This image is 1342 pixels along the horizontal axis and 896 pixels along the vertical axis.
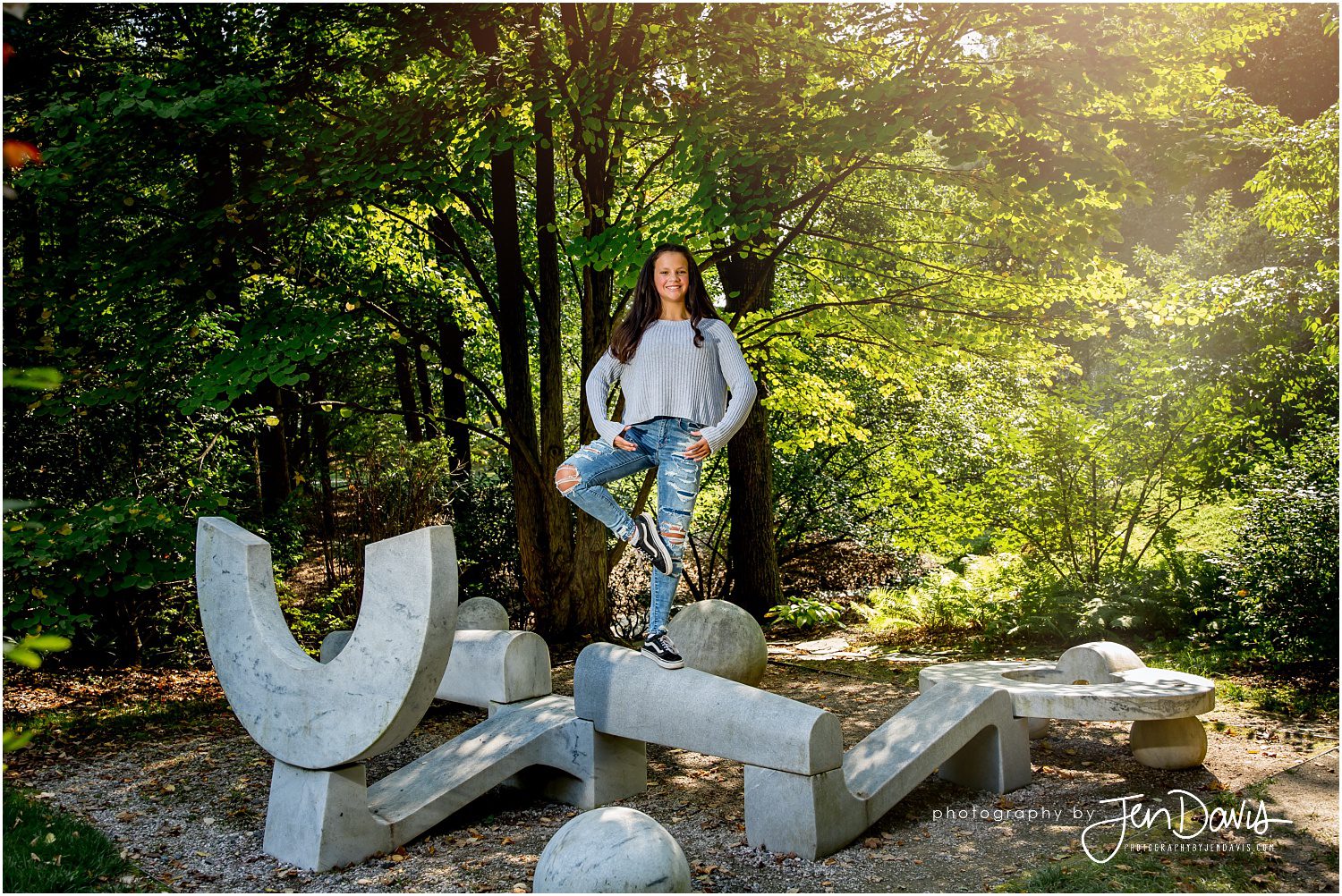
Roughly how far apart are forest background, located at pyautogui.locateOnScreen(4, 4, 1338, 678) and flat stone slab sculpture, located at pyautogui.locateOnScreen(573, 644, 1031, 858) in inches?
133

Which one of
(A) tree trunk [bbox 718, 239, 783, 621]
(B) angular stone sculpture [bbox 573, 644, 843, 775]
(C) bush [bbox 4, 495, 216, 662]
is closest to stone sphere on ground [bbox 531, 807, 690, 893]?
(B) angular stone sculpture [bbox 573, 644, 843, 775]

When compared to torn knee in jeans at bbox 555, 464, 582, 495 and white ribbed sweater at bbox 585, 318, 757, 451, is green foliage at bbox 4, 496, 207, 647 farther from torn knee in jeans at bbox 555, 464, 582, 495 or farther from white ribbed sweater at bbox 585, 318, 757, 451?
white ribbed sweater at bbox 585, 318, 757, 451

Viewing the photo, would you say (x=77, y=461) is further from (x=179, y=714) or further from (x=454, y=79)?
(x=454, y=79)

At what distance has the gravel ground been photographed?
482 cm

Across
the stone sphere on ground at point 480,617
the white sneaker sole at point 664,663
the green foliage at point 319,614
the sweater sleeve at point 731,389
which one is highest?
the sweater sleeve at point 731,389

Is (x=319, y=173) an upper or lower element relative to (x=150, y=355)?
upper

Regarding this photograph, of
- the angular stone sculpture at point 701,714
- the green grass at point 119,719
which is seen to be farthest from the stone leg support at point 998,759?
the green grass at point 119,719

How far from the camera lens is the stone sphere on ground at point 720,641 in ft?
24.7

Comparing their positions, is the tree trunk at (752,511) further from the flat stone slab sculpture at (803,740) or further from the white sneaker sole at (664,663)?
the white sneaker sole at (664,663)

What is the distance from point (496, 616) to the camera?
845 centimetres

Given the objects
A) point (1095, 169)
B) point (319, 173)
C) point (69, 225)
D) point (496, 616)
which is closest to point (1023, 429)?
point (1095, 169)

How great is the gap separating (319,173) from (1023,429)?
7641 mm

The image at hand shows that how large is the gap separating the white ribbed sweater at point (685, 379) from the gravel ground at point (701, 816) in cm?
222
